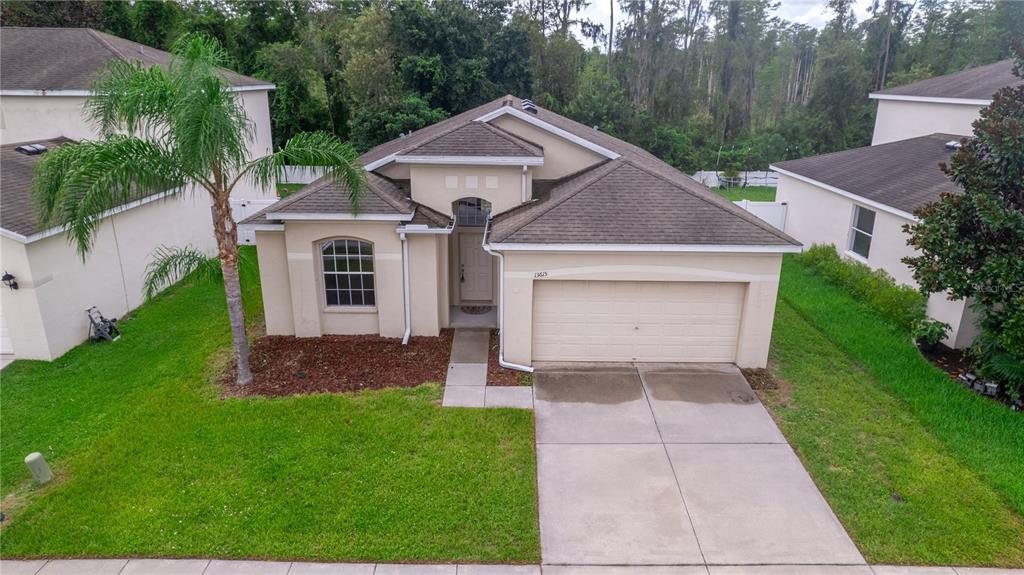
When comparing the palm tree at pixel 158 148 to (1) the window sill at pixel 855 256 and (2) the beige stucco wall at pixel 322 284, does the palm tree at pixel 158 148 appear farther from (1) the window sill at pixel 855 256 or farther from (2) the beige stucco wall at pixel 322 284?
(1) the window sill at pixel 855 256

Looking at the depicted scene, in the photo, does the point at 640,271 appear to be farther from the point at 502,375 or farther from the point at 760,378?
the point at 502,375

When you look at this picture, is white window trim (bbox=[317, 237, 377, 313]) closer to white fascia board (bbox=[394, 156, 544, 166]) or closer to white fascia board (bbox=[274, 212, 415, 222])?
white fascia board (bbox=[274, 212, 415, 222])

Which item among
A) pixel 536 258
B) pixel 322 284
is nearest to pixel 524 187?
pixel 536 258

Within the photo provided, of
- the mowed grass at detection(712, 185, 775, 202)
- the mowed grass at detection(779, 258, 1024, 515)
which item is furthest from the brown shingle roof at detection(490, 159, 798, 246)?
the mowed grass at detection(712, 185, 775, 202)

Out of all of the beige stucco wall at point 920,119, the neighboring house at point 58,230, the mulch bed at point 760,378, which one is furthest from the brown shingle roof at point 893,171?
the neighboring house at point 58,230

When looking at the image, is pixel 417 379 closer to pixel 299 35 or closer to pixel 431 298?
pixel 431 298

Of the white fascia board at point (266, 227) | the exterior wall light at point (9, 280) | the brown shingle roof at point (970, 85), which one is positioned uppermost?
the brown shingle roof at point (970, 85)
